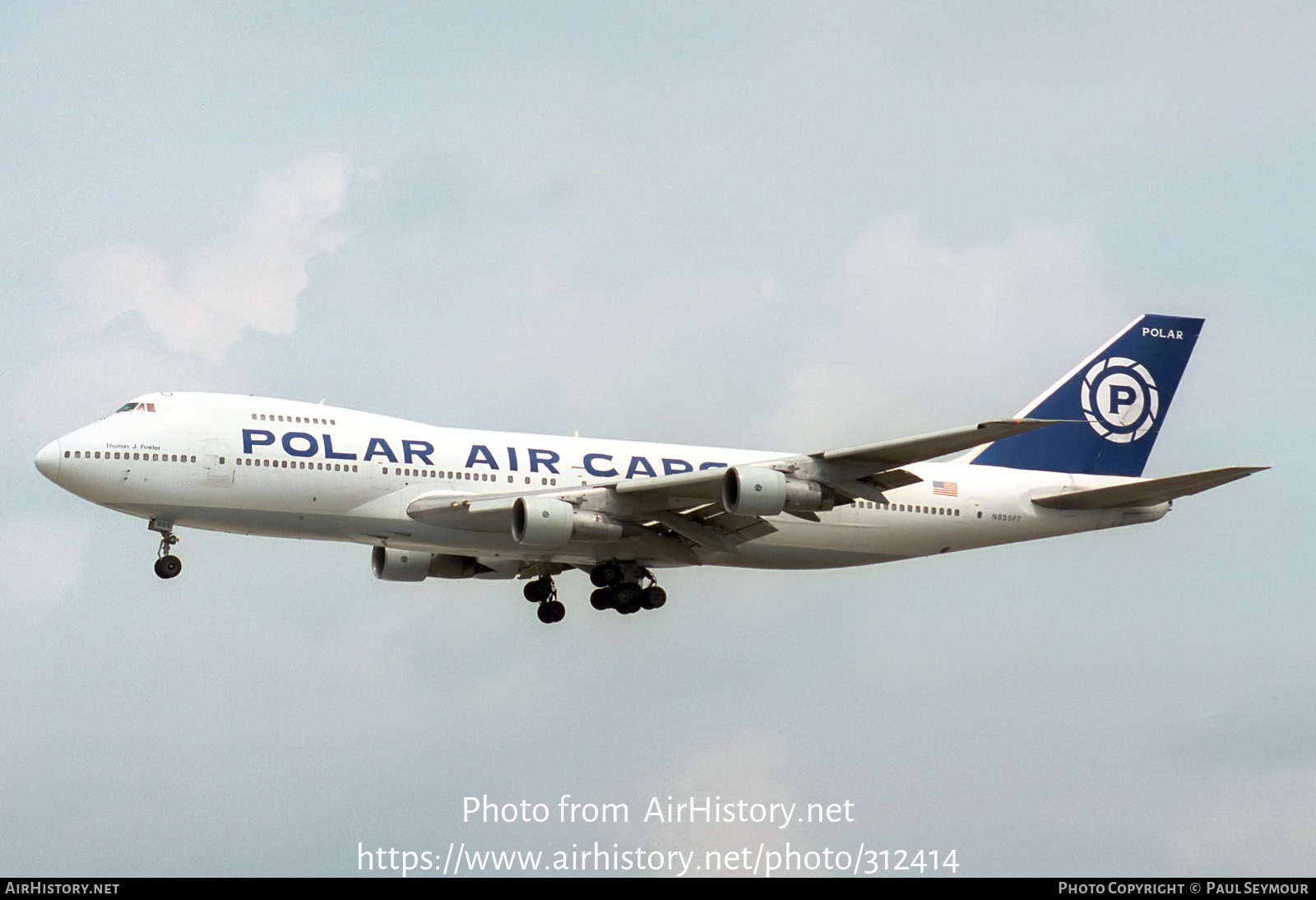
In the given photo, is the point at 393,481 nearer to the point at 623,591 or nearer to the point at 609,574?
the point at 609,574

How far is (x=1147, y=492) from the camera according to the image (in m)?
44.5

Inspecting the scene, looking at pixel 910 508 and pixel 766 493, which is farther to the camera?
pixel 910 508

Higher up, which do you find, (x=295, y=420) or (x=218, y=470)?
(x=295, y=420)

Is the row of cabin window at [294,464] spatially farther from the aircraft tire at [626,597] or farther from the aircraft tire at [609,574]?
the aircraft tire at [626,597]

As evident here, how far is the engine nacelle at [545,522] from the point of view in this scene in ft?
135

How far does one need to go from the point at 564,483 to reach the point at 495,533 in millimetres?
2330

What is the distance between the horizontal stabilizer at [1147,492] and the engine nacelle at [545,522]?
12465 mm

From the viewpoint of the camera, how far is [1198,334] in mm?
51531

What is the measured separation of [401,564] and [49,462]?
966 centimetres

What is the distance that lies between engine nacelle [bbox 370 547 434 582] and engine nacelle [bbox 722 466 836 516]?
32.3ft

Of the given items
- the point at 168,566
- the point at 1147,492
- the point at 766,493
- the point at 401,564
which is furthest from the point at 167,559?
the point at 1147,492

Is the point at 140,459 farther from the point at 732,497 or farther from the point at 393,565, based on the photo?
the point at 732,497

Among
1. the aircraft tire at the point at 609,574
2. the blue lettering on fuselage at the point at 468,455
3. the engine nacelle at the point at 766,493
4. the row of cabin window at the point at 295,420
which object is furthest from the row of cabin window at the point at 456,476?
the engine nacelle at the point at 766,493

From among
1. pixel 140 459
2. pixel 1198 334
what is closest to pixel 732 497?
pixel 140 459
